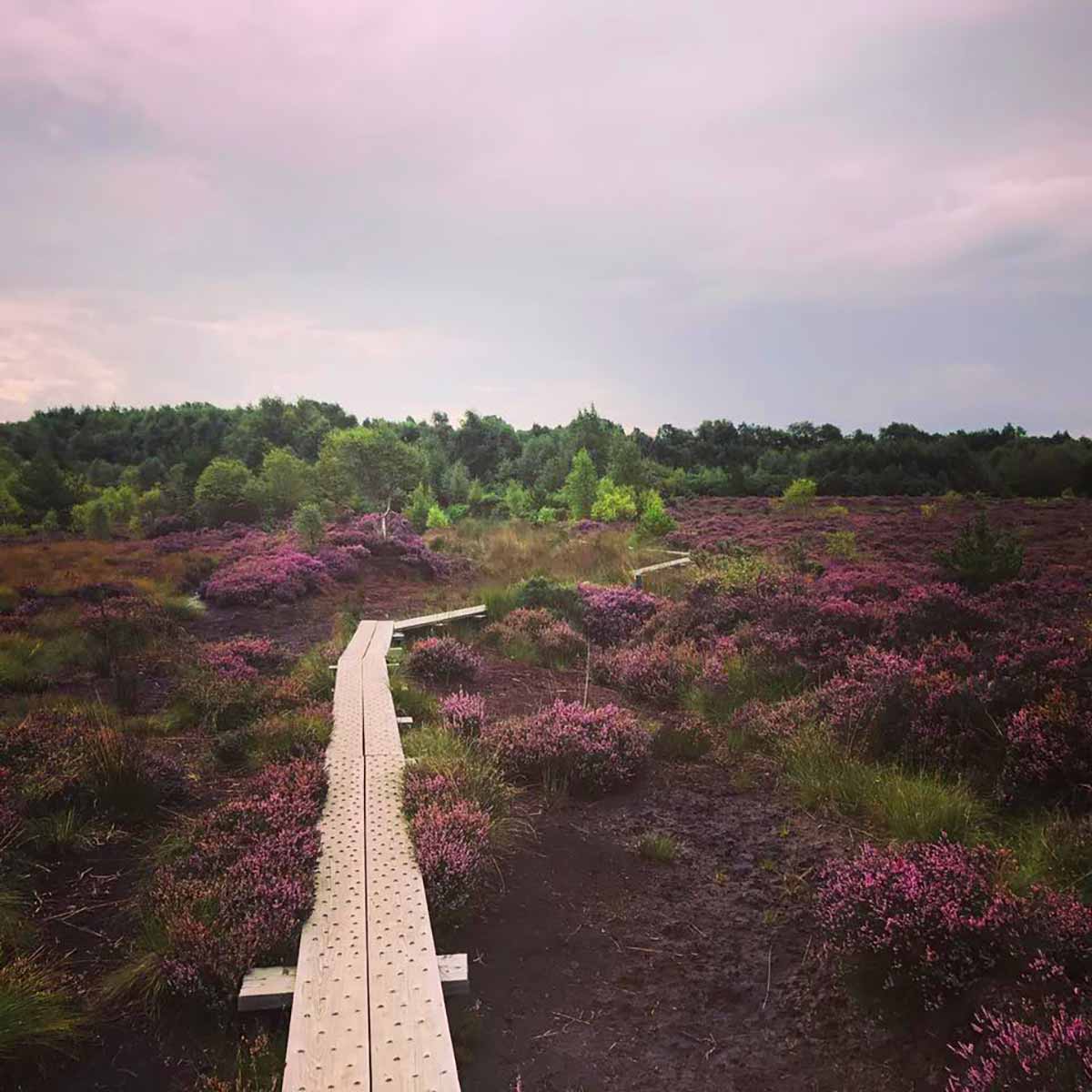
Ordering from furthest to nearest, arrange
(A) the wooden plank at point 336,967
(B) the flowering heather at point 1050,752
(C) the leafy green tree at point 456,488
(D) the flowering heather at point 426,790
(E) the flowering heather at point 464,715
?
(C) the leafy green tree at point 456,488, (E) the flowering heather at point 464,715, (D) the flowering heather at point 426,790, (B) the flowering heather at point 1050,752, (A) the wooden plank at point 336,967

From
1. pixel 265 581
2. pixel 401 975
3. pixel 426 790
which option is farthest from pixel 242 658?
pixel 401 975

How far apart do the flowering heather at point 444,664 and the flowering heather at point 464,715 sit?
8.17 ft

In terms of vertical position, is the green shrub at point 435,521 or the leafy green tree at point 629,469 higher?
the leafy green tree at point 629,469

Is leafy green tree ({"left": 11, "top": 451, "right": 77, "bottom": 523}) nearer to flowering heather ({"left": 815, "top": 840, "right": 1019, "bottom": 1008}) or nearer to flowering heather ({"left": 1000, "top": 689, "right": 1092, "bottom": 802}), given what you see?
flowering heather ({"left": 815, "top": 840, "right": 1019, "bottom": 1008})

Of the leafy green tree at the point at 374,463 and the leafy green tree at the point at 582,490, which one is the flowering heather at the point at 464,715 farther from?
the leafy green tree at the point at 582,490

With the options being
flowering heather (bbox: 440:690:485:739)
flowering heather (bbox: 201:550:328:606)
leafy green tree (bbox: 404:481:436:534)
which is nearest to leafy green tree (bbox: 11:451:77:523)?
leafy green tree (bbox: 404:481:436:534)

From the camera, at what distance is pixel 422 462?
34938 mm

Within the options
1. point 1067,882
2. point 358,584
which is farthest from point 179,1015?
point 358,584

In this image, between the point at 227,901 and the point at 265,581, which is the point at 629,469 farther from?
the point at 227,901

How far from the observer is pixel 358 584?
2188 cm

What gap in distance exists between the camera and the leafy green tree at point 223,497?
3628 cm

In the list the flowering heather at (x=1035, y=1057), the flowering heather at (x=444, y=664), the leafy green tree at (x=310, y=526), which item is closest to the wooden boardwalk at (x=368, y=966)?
the flowering heather at (x=1035, y=1057)

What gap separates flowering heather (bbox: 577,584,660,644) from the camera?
44.2ft

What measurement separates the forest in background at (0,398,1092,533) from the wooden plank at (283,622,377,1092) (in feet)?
48.4
